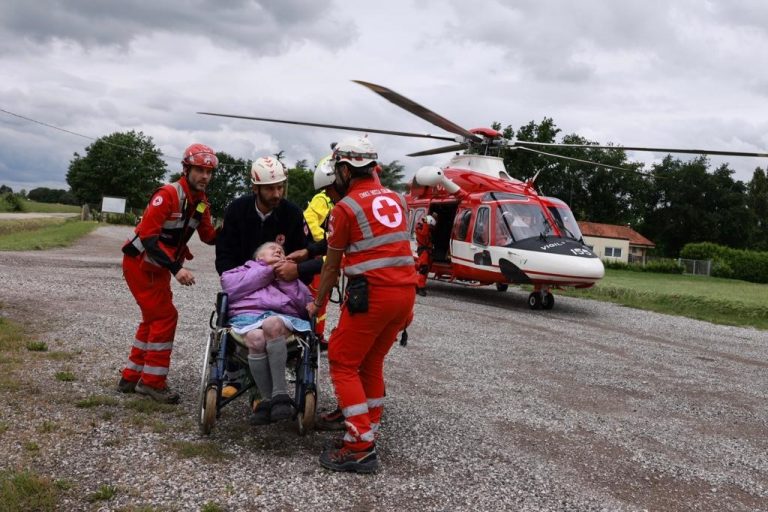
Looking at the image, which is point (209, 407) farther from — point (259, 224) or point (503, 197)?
point (503, 197)

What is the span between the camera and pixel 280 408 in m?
4.27

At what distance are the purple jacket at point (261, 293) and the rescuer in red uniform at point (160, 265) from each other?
0.66m

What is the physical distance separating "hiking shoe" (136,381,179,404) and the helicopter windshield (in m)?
9.60

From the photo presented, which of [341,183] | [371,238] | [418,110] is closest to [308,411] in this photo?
[371,238]

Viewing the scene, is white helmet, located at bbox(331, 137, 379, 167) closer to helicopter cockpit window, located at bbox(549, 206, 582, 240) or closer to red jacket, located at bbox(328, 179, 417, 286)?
red jacket, located at bbox(328, 179, 417, 286)

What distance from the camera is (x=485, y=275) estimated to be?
14.3 meters

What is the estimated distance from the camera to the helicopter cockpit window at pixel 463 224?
14719 mm

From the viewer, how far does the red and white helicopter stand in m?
13.0

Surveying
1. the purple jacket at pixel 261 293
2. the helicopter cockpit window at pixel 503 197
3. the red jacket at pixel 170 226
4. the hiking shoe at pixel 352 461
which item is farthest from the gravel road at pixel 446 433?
the helicopter cockpit window at pixel 503 197

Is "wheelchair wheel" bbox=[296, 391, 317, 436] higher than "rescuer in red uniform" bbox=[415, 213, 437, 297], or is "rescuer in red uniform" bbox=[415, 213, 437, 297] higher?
"rescuer in red uniform" bbox=[415, 213, 437, 297]

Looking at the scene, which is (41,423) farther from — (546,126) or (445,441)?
(546,126)

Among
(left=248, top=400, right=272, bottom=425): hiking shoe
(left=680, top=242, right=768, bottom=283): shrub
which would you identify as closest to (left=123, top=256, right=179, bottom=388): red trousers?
(left=248, top=400, right=272, bottom=425): hiking shoe

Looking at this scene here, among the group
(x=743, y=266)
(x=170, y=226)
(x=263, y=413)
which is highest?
(x=170, y=226)

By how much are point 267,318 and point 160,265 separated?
3.89 ft
